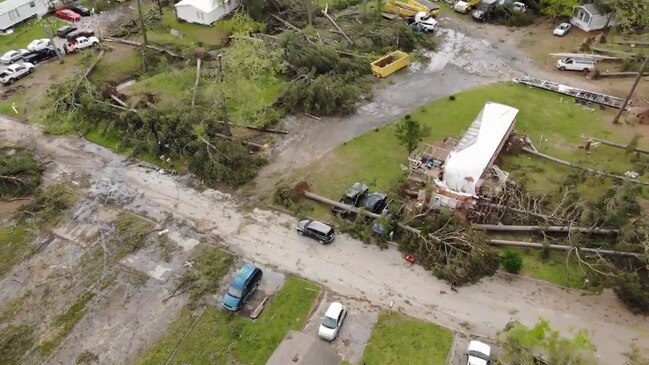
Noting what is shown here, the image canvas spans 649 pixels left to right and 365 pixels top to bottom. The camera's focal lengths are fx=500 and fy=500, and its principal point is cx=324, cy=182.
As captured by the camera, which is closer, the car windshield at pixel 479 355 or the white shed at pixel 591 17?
the car windshield at pixel 479 355

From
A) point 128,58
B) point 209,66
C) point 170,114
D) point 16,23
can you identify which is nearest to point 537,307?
point 170,114

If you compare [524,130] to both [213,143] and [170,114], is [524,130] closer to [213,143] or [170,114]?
[213,143]

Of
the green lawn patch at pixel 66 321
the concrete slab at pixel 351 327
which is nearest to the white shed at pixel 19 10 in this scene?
the green lawn patch at pixel 66 321

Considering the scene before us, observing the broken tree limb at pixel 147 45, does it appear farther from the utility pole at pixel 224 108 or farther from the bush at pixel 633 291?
the bush at pixel 633 291

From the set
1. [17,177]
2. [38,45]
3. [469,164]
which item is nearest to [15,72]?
[38,45]

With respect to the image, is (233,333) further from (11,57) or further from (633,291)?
(11,57)

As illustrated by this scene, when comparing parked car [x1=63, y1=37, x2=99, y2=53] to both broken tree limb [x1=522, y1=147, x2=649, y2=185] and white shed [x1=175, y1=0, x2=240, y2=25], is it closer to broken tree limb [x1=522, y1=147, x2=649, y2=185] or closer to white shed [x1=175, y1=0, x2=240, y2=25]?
white shed [x1=175, y1=0, x2=240, y2=25]
